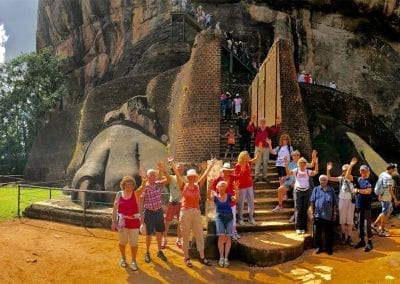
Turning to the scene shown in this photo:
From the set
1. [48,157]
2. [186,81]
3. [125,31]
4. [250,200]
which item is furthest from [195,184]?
[125,31]

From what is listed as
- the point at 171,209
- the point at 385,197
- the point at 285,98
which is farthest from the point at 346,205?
the point at 285,98

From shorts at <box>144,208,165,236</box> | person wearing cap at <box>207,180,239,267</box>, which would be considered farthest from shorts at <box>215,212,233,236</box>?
shorts at <box>144,208,165,236</box>

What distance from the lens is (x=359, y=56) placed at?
3209 centimetres

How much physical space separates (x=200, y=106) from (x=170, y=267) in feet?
20.9

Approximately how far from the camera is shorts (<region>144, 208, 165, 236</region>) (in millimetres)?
8266

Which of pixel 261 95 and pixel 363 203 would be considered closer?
pixel 363 203

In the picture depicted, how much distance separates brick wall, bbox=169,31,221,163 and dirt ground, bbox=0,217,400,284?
4157 mm

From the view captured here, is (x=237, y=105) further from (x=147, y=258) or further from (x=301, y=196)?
(x=147, y=258)

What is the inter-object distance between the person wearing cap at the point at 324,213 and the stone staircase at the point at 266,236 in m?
0.30

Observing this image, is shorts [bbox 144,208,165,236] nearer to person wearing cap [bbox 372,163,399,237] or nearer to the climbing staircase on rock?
person wearing cap [bbox 372,163,399,237]

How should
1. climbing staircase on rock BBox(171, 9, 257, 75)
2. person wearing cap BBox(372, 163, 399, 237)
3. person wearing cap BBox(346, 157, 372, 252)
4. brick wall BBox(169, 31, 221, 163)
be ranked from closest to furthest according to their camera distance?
person wearing cap BBox(346, 157, 372, 252)
person wearing cap BBox(372, 163, 399, 237)
brick wall BBox(169, 31, 221, 163)
climbing staircase on rock BBox(171, 9, 257, 75)

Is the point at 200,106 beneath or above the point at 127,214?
above

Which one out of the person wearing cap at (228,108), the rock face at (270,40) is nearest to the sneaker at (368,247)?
the person wearing cap at (228,108)

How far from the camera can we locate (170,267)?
785 cm
